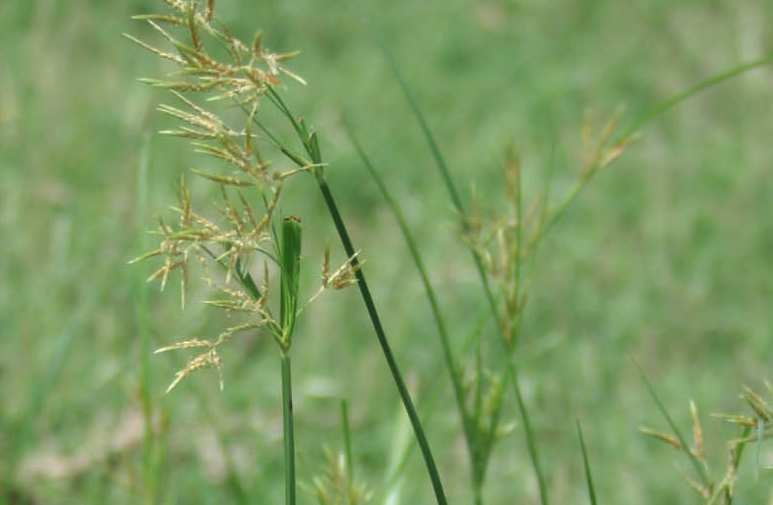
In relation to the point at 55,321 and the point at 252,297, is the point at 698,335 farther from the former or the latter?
the point at 252,297

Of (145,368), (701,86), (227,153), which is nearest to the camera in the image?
(227,153)

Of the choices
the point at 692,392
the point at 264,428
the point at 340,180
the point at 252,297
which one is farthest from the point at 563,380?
the point at 252,297

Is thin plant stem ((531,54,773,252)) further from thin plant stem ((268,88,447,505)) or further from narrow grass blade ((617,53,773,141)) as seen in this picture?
thin plant stem ((268,88,447,505))

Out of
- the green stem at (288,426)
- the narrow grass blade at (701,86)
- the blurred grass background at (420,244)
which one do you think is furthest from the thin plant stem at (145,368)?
the narrow grass blade at (701,86)

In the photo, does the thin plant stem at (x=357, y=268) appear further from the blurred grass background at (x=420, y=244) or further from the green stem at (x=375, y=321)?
the blurred grass background at (x=420, y=244)

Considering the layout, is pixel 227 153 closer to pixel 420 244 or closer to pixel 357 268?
pixel 357 268

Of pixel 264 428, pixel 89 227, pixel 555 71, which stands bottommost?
pixel 264 428

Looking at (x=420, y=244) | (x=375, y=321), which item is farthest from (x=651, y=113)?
(x=420, y=244)

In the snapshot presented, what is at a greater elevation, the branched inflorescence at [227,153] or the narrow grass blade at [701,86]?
the narrow grass blade at [701,86]
